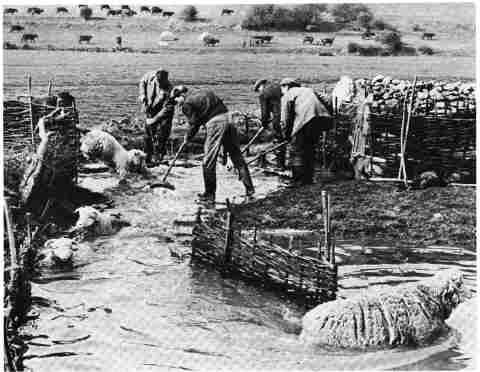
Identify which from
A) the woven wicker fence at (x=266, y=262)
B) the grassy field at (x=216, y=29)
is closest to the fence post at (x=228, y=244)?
the woven wicker fence at (x=266, y=262)

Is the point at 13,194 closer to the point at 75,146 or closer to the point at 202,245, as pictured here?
the point at 75,146

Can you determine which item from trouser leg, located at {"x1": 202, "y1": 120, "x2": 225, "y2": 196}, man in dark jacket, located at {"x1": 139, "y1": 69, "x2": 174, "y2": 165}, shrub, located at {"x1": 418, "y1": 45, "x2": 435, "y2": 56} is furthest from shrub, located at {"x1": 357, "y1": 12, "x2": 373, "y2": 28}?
man in dark jacket, located at {"x1": 139, "y1": 69, "x2": 174, "y2": 165}

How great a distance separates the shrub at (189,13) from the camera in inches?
382

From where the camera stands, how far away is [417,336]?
6.40 m

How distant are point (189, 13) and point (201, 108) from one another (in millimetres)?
1556

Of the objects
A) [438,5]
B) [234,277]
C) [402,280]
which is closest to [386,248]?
[402,280]

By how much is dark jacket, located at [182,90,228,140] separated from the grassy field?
86 cm

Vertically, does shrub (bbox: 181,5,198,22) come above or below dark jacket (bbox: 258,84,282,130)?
above

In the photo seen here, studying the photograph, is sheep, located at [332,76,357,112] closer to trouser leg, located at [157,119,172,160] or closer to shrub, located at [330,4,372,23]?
trouser leg, located at [157,119,172,160]

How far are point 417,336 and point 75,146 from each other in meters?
6.85

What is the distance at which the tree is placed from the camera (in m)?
11.0

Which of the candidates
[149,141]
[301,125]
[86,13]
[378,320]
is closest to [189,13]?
[86,13]

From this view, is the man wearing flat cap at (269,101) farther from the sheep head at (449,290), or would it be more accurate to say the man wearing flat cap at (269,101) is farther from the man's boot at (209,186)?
the sheep head at (449,290)

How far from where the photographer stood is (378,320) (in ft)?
20.6
